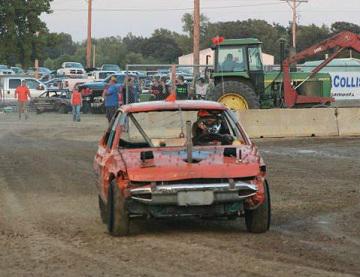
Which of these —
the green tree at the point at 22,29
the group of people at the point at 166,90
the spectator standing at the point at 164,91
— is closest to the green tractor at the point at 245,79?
the group of people at the point at 166,90

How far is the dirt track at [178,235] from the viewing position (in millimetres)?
6609

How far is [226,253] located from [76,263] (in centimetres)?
141

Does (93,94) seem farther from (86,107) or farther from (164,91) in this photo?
(164,91)

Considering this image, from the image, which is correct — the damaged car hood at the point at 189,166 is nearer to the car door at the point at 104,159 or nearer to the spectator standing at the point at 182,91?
the car door at the point at 104,159

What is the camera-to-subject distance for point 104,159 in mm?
8758

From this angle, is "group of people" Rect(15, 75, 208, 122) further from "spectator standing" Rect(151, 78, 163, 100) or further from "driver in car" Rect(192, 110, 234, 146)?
"driver in car" Rect(192, 110, 234, 146)

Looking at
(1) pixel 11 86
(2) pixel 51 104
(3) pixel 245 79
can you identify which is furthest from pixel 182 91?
(1) pixel 11 86

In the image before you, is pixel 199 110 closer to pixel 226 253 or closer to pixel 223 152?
pixel 223 152

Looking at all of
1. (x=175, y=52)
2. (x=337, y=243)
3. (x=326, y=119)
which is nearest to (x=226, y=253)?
(x=337, y=243)

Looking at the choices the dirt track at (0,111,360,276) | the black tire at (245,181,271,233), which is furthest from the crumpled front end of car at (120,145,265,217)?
the dirt track at (0,111,360,276)

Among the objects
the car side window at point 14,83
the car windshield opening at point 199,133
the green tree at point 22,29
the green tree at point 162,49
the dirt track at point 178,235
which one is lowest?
the dirt track at point 178,235

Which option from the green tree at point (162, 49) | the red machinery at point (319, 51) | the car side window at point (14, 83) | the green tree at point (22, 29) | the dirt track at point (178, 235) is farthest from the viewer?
the green tree at point (162, 49)

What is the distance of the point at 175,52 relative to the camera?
11412 cm

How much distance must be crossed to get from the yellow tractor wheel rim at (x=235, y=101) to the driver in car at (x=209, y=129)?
13079 mm
